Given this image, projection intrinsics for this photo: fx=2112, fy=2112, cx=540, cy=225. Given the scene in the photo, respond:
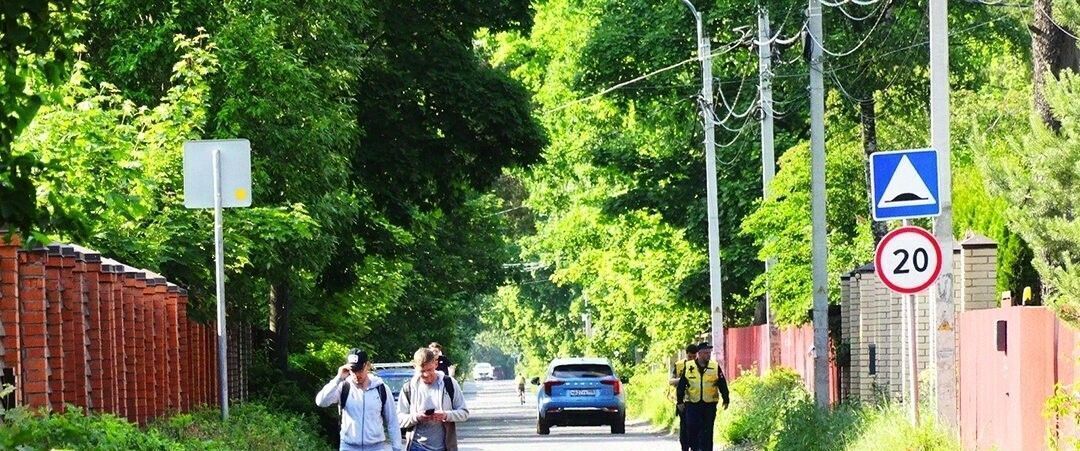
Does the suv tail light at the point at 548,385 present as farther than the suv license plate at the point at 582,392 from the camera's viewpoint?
Yes

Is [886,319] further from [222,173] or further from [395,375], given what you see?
[222,173]

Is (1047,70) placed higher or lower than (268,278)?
higher

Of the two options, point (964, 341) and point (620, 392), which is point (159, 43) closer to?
point (964, 341)

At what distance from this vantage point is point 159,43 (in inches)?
942

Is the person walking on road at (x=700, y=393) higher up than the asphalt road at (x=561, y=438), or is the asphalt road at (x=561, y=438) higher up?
the person walking on road at (x=700, y=393)

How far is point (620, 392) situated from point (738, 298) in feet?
20.2

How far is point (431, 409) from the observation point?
644 inches

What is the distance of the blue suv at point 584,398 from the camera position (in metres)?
40.1

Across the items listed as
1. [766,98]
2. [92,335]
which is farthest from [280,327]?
[92,335]

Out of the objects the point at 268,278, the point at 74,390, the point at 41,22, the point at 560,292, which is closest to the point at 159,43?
the point at 268,278

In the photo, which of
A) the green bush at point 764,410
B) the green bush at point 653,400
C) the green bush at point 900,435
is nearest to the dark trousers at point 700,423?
the green bush at point 764,410

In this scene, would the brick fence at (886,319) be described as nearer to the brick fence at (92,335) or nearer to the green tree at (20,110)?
the brick fence at (92,335)

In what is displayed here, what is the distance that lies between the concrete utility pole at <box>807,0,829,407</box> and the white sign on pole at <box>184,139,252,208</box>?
11.1 meters

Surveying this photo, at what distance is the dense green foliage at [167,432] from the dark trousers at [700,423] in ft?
14.2
